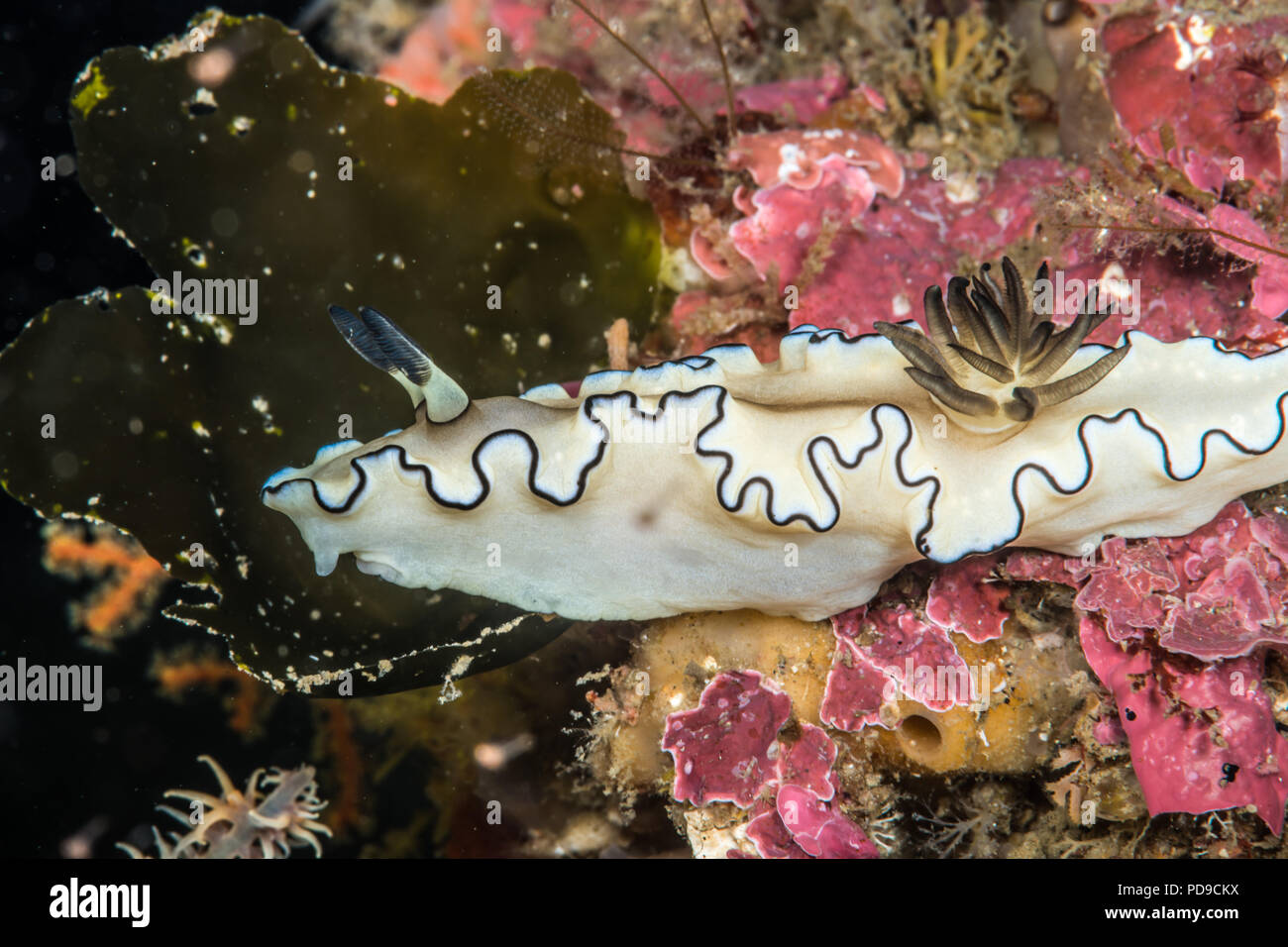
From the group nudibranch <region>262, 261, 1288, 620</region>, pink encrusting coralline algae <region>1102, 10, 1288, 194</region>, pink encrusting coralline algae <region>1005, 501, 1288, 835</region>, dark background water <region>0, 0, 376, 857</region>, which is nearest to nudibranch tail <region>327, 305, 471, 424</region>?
nudibranch <region>262, 261, 1288, 620</region>

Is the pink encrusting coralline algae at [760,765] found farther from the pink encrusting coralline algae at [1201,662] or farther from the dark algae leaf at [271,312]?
the pink encrusting coralline algae at [1201,662]

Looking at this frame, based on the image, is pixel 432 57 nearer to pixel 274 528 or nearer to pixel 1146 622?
pixel 274 528

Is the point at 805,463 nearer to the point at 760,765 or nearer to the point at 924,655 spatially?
the point at 924,655

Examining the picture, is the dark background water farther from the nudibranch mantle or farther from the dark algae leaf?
the nudibranch mantle

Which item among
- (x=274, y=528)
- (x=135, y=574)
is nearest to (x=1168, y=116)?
(x=274, y=528)

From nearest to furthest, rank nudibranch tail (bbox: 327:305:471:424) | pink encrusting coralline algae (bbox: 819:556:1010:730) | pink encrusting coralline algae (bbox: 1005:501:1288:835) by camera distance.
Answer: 1. nudibranch tail (bbox: 327:305:471:424)
2. pink encrusting coralline algae (bbox: 1005:501:1288:835)
3. pink encrusting coralline algae (bbox: 819:556:1010:730)

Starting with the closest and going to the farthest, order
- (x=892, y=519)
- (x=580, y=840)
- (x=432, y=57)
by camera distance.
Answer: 1. (x=892, y=519)
2. (x=432, y=57)
3. (x=580, y=840)
